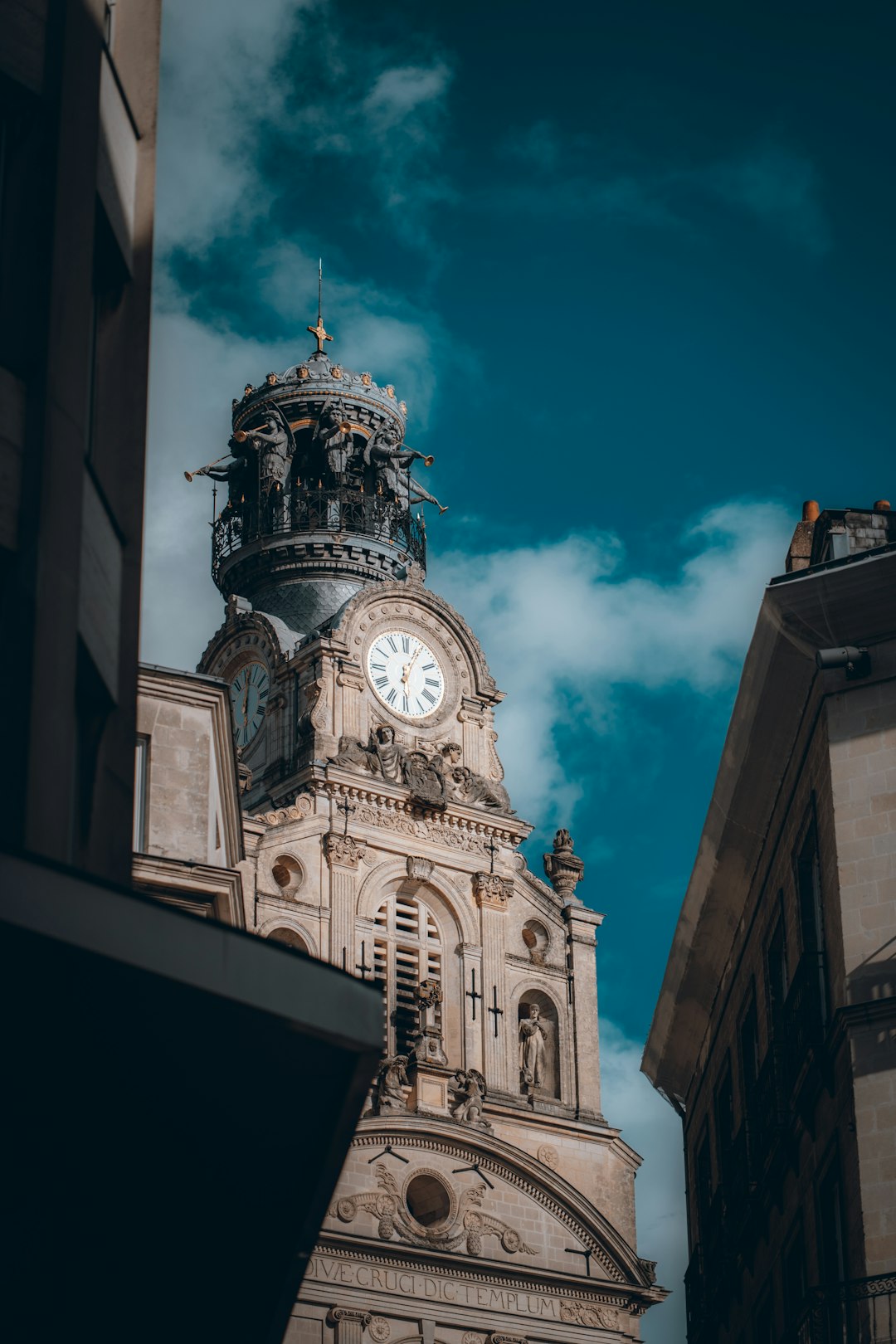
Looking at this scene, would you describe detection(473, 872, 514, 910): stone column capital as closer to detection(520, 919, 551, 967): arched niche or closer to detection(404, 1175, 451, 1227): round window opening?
detection(520, 919, 551, 967): arched niche

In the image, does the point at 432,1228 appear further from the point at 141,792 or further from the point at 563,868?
the point at 141,792

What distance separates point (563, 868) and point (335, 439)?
48.2 ft

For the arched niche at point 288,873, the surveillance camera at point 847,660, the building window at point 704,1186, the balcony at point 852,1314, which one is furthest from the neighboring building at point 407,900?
the surveillance camera at point 847,660

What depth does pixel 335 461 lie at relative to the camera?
72812 mm

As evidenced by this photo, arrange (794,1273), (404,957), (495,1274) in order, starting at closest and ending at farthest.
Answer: (794,1273) → (495,1274) → (404,957)

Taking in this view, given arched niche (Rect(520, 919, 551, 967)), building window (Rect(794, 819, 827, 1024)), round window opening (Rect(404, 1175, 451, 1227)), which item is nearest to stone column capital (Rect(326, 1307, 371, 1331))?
round window opening (Rect(404, 1175, 451, 1227))

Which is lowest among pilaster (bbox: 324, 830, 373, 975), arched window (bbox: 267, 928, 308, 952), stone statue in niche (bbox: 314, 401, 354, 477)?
arched window (bbox: 267, 928, 308, 952)

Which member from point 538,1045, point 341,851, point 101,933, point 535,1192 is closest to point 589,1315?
point 535,1192

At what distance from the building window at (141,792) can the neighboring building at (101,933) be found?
10198 mm

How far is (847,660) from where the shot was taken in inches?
1064

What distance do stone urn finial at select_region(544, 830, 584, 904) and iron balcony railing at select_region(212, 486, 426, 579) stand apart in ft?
34.4

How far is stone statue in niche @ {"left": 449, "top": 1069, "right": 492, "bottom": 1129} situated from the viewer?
196 ft

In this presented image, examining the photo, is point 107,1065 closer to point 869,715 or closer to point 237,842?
point 869,715

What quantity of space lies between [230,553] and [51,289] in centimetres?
5460
